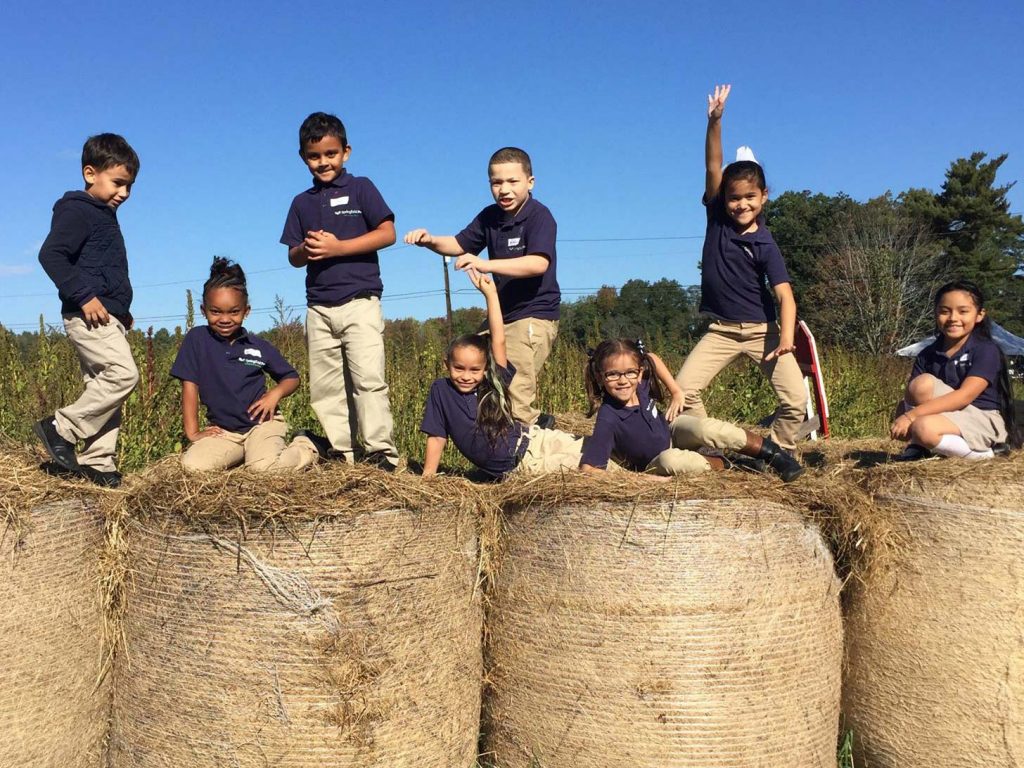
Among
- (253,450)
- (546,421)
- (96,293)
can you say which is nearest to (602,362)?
(546,421)

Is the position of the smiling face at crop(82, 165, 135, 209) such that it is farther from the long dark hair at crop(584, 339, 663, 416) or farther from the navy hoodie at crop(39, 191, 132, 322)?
the long dark hair at crop(584, 339, 663, 416)

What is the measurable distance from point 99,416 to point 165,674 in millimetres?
1466

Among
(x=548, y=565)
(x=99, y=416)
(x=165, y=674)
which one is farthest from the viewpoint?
(x=99, y=416)

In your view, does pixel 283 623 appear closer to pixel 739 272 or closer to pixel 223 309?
pixel 223 309

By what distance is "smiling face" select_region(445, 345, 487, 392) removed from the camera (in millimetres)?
4539

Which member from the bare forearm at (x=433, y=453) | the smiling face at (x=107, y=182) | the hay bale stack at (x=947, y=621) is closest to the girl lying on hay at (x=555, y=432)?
the bare forearm at (x=433, y=453)

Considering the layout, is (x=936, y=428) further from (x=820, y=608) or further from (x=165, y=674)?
(x=165, y=674)

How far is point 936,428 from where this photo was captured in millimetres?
4215

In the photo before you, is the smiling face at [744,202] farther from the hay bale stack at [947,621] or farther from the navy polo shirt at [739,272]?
the hay bale stack at [947,621]

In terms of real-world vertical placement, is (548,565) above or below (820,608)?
above

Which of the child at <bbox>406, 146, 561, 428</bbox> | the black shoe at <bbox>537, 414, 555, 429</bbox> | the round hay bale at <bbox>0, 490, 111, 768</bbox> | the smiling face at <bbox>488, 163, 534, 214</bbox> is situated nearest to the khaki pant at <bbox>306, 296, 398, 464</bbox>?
the child at <bbox>406, 146, 561, 428</bbox>

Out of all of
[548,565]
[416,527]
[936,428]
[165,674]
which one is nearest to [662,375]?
[936,428]

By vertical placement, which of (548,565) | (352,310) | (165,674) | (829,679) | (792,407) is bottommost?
(829,679)

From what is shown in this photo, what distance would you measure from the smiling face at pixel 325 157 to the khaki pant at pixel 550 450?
68.3 inches
